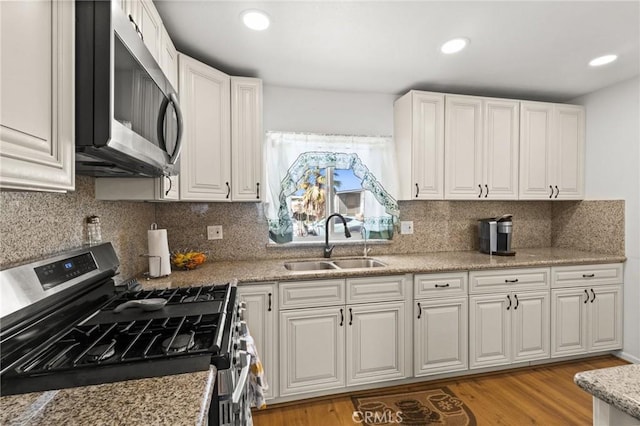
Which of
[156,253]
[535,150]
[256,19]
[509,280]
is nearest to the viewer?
[256,19]

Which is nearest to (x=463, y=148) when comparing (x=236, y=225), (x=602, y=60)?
(x=602, y=60)

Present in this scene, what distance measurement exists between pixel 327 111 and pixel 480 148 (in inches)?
54.5

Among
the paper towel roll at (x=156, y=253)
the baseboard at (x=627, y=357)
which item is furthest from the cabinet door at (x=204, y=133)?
the baseboard at (x=627, y=357)

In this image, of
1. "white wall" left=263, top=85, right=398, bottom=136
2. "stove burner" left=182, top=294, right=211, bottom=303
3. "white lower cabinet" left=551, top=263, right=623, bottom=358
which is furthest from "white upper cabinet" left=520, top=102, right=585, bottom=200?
"stove burner" left=182, top=294, right=211, bottom=303

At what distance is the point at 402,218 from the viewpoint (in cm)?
292

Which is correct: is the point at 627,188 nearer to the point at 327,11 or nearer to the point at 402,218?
the point at 402,218

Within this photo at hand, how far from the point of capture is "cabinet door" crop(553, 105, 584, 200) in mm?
2926

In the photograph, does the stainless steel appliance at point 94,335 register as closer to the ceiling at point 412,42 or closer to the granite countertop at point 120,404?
the granite countertop at point 120,404

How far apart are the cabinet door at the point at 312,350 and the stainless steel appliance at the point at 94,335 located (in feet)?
2.53

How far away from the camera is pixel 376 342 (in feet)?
7.20

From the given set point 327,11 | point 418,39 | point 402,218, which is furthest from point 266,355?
point 418,39

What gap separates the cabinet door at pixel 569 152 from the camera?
2926mm

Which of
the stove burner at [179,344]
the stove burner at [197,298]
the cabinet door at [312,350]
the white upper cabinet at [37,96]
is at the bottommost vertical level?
the cabinet door at [312,350]

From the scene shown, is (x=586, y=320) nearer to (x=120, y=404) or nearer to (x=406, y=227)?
(x=406, y=227)
